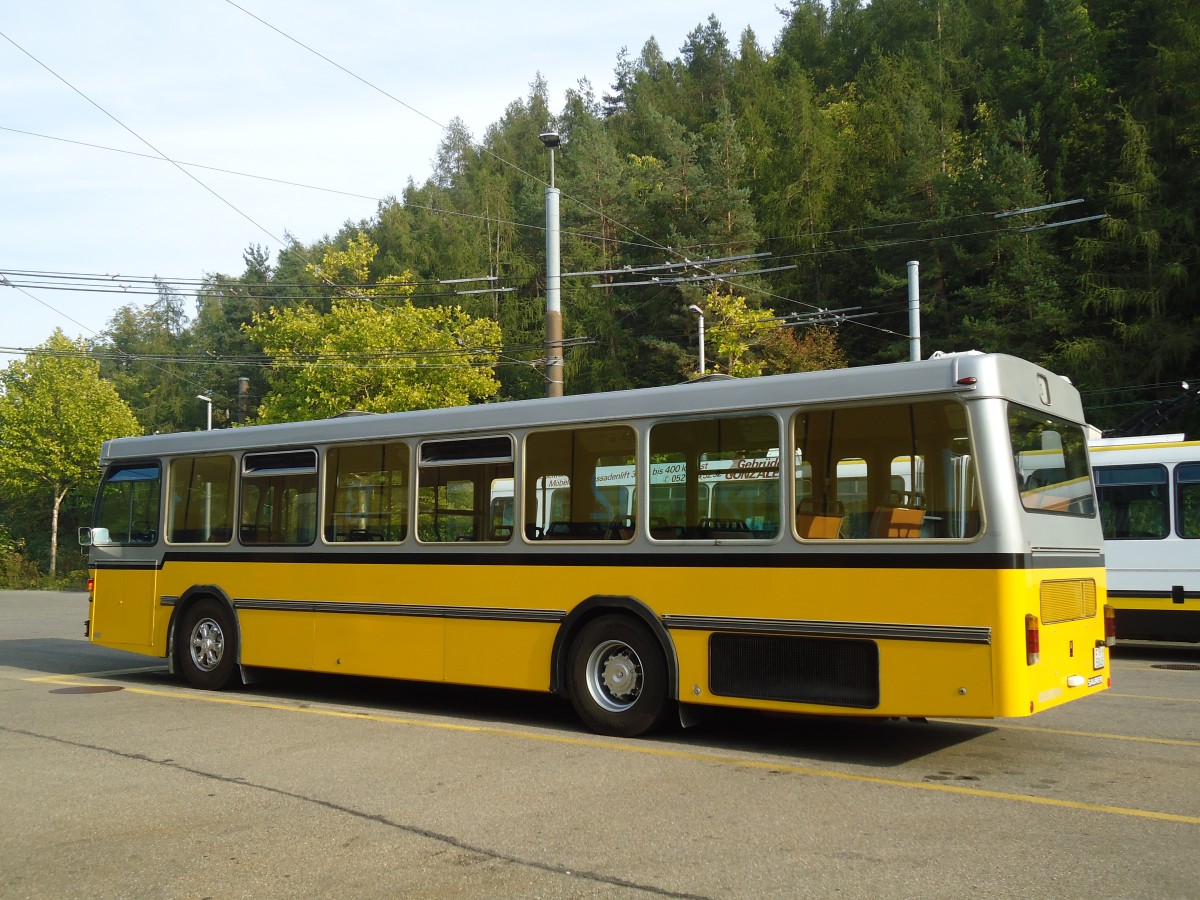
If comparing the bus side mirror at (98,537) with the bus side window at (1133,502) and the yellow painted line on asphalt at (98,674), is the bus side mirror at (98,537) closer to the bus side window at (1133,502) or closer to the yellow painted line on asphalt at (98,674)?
the yellow painted line on asphalt at (98,674)

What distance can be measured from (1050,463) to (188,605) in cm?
879

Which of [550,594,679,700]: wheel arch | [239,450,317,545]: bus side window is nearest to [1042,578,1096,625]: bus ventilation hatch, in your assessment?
[550,594,679,700]: wheel arch

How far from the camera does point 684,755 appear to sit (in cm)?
840

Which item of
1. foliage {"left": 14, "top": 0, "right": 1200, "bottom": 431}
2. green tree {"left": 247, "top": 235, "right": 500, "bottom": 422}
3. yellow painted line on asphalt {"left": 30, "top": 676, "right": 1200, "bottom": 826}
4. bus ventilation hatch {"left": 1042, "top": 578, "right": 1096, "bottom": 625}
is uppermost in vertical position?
foliage {"left": 14, "top": 0, "right": 1200, "bottom": 431}

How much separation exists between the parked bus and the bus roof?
23.1 ft

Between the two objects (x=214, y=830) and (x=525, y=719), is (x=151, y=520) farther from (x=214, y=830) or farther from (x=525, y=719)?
(x=214, y=830)

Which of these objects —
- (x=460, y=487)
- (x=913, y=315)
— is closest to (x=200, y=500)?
(x=460, y=487)

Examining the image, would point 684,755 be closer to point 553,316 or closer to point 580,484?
point 580,484

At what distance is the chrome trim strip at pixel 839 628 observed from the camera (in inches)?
298

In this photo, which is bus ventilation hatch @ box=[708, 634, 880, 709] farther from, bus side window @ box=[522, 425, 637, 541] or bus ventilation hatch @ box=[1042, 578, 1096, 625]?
bus side window @ box=[522, 425, 637, 541]

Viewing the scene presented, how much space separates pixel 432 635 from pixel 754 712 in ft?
9.63

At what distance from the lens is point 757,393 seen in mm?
8711

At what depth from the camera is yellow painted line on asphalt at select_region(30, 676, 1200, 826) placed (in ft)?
21.9

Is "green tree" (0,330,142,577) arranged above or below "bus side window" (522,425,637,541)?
above
